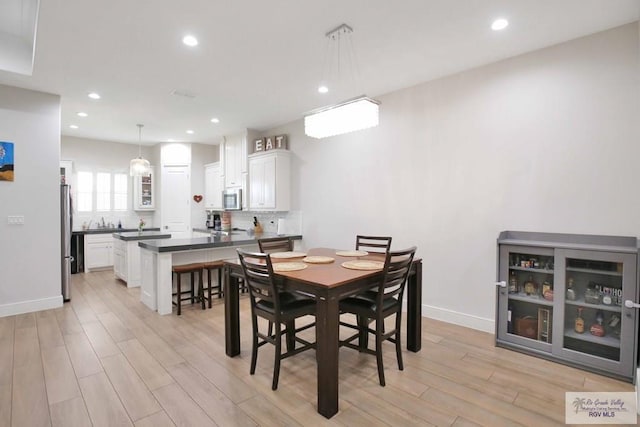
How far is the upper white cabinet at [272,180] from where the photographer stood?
5.21 m

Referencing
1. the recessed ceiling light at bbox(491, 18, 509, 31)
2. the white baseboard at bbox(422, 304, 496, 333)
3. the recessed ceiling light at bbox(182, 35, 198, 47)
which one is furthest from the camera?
the white baseboard at bbox(422, 304, 496, 333)

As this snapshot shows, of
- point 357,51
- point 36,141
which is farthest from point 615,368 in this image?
point 36,141

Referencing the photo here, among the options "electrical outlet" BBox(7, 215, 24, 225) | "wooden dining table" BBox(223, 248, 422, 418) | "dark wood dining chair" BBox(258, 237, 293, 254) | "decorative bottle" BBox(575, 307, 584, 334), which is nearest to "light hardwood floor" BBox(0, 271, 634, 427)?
"wooden dining table" BBox(223, 248, 422, 418)

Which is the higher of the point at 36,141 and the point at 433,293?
the point at 36,141

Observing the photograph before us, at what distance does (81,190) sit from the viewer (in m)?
6.59

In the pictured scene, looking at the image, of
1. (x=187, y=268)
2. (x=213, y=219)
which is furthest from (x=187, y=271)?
(x=213, y=219)

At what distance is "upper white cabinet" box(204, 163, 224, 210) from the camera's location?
661cm

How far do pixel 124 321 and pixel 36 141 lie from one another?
8.28 feet

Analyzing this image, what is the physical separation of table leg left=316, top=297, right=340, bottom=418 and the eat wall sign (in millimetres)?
3819

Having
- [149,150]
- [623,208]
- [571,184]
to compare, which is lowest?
[623,208]

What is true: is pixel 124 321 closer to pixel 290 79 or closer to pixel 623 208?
pixel 290 79

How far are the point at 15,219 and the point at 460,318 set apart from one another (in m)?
5.35

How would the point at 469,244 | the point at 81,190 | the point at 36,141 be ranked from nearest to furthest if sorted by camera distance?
the point at 469,244
the point at 36,141
the point at 81,190

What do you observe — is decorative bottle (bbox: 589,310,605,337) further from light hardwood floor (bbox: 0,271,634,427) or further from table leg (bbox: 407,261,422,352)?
table leg (bbox: 407,261,422,352)
